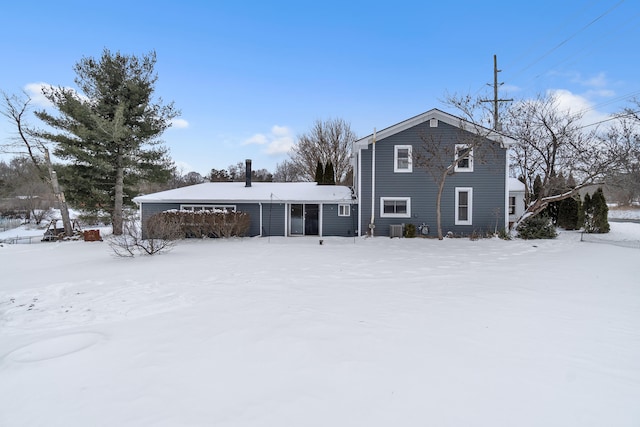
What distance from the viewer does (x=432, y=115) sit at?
614 inches

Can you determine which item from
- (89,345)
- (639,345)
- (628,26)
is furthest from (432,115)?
(89,345)

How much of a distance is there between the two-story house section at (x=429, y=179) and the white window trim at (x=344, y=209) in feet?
2.89

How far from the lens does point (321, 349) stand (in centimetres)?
363

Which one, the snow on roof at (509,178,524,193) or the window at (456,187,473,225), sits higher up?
the snow on roof at (509,178,524,193)

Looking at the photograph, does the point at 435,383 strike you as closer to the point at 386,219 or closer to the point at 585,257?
the point at 585,257

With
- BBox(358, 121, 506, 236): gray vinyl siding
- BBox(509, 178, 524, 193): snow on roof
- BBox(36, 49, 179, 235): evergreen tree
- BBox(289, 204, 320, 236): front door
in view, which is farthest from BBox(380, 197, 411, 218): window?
BBox(36, 49, 179, 235): evergreen tree

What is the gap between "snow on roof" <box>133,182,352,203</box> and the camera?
648 inches

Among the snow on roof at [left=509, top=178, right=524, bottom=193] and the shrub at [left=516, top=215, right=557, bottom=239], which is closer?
the shrub at [left=516, top=215, right=557, bottom=239]

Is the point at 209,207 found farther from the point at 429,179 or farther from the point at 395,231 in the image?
the point at 429,179

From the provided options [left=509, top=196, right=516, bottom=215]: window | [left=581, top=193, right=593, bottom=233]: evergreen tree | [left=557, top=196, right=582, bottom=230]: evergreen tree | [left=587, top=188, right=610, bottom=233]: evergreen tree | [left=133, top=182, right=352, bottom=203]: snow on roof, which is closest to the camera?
[left=587, top=188, right=610, bottom=233]: evergreen tree

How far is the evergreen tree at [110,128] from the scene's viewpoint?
53.1 ft

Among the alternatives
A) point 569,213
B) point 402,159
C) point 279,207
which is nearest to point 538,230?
point 569,213

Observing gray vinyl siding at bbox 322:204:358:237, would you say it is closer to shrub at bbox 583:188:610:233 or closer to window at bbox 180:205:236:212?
window at bbox 180:205:236:212

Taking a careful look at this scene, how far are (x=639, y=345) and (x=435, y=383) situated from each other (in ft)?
9.64
